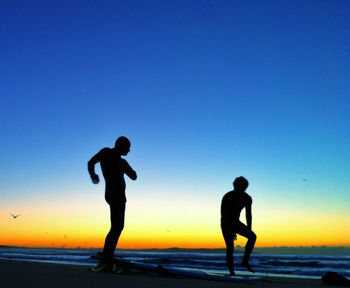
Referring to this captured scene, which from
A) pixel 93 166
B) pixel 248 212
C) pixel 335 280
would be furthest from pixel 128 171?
pixel 335 280

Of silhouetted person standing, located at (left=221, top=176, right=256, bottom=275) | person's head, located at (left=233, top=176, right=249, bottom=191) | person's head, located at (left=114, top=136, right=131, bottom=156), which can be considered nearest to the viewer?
person's head, located at (left=114, top=136, right=131, bottom=156)

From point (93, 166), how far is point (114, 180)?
43 cm

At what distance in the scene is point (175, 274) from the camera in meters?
5.39

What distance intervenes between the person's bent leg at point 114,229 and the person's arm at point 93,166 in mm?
503

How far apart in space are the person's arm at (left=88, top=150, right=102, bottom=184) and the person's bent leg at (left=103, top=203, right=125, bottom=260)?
0.50 metres

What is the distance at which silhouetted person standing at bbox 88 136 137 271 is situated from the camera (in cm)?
539

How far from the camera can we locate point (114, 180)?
555 cm

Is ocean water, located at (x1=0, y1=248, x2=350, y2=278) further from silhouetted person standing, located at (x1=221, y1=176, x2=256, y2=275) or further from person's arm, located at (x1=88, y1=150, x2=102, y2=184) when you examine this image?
person's arm, located at (x1=88, y1=150, x2=102, y2=184)

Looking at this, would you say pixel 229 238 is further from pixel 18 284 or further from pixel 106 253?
pixel 18 284

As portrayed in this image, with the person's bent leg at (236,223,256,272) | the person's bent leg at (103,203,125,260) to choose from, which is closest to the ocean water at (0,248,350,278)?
the person's bent leg at (236,223,256,272)

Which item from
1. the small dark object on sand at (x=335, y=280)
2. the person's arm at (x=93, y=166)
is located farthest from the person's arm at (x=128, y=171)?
the small dark object on sand at (x=335, y=280)

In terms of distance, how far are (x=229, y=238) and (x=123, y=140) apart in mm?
3003

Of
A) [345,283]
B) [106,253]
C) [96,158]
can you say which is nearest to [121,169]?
[96,158]

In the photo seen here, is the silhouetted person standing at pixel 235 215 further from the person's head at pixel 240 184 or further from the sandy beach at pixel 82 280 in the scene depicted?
the sandy beach at pixel 82 280
